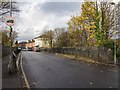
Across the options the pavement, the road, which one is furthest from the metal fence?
the pavement

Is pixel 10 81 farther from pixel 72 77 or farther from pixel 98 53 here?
pixel 98 53

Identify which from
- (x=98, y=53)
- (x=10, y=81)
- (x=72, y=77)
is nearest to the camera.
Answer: (x=10, y=81)

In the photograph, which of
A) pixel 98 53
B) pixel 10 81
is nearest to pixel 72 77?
pixel 10 81

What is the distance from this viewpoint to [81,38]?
45.3 meters

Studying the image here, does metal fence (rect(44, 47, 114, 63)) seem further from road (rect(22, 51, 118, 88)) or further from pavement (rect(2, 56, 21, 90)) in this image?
pavement (rect(2, 56, 21, 90))

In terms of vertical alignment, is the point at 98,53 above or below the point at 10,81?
above

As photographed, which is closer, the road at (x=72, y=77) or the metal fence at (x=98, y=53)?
the road at (x=72, y=77)

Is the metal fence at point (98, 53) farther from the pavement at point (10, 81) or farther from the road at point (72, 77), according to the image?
the pavement at point (10, 81)

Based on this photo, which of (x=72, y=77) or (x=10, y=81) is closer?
(x=10, y=81)

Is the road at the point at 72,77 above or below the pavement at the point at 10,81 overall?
below

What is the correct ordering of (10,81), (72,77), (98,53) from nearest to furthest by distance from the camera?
(10,81), (72,77), (98,53)

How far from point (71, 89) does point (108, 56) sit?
758 inches

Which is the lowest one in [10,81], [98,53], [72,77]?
[72,77]

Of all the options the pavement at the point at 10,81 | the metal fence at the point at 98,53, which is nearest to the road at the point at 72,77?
the pavement at the point at 10,81
